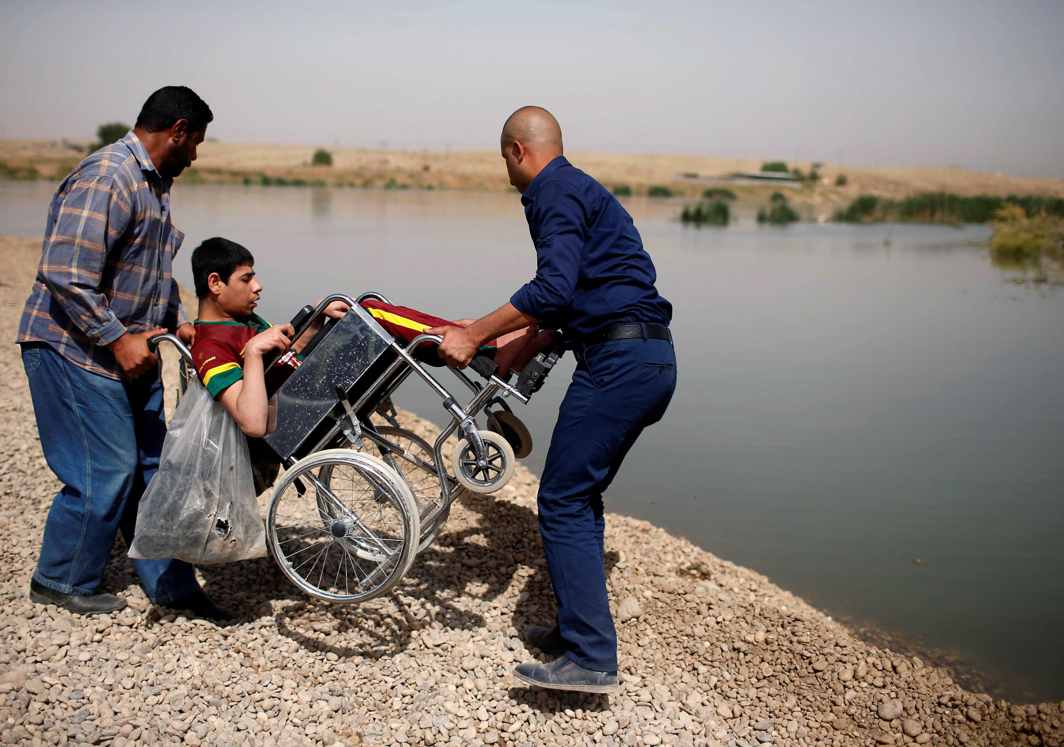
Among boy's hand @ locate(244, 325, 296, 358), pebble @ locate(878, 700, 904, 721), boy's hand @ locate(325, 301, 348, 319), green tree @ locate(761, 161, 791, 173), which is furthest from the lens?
green tree @ locate(761, 161, 791, 173)

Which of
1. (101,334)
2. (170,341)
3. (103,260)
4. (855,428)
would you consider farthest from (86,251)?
(855,428)

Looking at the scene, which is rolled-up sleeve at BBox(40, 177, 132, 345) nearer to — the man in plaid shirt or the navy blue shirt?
the man in plaid shirt

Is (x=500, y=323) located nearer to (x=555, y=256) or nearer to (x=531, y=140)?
(x=555, y=256)

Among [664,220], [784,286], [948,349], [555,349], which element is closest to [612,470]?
[555,349]

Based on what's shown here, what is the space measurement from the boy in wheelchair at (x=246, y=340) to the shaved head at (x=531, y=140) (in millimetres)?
662

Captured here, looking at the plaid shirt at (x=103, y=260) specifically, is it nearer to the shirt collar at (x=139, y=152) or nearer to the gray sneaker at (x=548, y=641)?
the shirt collar at (x=139, y=152)

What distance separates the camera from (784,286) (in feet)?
57.0

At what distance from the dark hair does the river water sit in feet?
15.0

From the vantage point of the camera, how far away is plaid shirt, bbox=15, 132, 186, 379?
3574 millimetres

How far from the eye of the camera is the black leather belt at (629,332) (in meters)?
3.56

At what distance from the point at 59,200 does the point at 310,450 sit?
1.44 meters

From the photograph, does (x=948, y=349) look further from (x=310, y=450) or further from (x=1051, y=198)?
(x=1051, y=198)

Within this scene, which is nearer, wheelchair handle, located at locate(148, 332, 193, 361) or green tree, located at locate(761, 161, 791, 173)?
wheelchair handle, located at locate(148, 332, 193, 361)

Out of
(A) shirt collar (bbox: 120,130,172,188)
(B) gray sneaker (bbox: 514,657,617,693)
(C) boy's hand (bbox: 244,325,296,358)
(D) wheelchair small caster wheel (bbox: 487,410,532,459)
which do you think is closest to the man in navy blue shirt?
(B) gray sneaker (bbox: 514,657,617,693)
